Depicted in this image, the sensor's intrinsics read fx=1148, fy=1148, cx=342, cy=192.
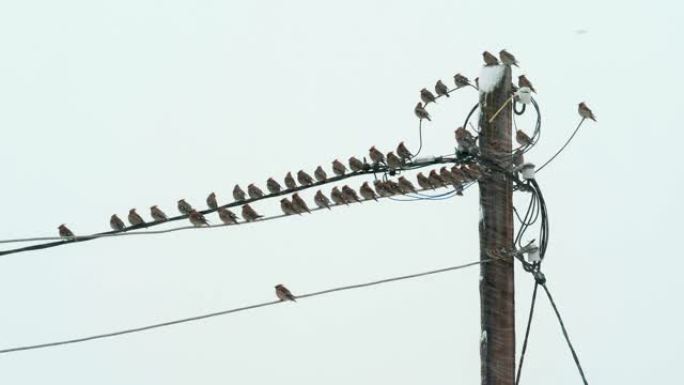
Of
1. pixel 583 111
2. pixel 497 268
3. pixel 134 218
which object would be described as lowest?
pixel 497 268

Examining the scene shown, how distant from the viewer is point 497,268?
7.95m

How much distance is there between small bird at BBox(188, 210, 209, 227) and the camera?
810 centimetres

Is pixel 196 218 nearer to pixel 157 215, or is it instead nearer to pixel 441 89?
pixel 157 215

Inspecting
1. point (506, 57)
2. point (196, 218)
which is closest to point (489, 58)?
point (506, 57)

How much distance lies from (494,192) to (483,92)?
70cm

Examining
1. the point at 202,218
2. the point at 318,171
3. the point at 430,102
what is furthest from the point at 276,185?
the point at 430,102

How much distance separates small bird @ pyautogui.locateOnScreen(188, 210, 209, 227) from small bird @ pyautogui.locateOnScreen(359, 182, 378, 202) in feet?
4.10

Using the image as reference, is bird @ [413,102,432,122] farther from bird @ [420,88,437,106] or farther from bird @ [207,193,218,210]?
bird @ [207,193,218,210]

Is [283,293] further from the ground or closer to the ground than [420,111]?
closer to the ground

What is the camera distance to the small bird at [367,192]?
8.75 metres

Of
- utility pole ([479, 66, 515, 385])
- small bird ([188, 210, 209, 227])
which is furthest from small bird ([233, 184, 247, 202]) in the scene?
utility pole ([479, 66, 515, 385])

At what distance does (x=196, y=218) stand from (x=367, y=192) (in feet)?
4.68

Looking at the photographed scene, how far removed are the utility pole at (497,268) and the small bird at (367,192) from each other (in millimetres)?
1050

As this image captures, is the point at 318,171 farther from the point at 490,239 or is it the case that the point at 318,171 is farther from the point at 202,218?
the point at 490,239
